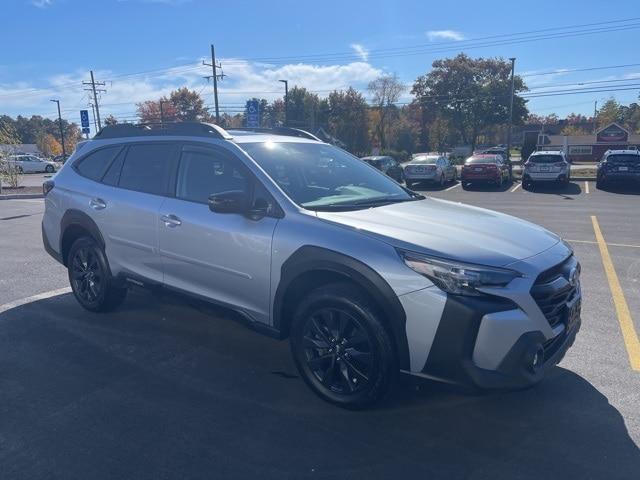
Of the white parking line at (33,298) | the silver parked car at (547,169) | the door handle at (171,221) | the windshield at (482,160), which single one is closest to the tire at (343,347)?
the door handle at (171,221)

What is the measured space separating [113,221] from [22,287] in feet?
7.98

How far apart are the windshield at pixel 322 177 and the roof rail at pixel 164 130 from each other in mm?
383

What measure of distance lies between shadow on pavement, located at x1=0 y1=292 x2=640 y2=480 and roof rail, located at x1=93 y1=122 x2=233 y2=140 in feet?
4.68

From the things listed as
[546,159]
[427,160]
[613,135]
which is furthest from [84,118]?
[613,135]

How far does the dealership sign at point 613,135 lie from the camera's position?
62281mm

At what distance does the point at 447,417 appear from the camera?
3324mm

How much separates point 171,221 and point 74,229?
175 cm

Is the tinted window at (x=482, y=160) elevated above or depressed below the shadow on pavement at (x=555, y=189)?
above

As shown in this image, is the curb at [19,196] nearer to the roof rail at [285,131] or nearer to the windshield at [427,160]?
the windshield at [427,160]

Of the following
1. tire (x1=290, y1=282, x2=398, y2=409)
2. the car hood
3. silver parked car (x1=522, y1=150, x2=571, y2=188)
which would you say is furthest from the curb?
the car hood

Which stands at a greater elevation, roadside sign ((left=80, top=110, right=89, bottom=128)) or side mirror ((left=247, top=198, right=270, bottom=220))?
roadside sign ((left=80, top=110, right=89, bottom=128))

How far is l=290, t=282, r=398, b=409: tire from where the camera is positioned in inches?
123

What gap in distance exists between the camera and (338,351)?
3.35 meters

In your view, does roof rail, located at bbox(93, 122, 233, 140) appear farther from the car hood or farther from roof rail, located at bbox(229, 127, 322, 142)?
the car hood
